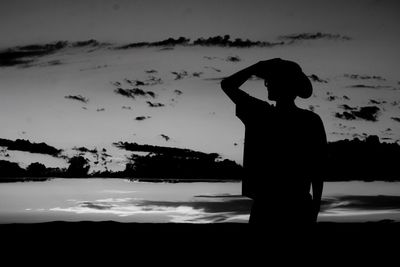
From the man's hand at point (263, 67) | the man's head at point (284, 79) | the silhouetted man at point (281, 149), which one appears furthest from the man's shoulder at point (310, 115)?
the man's hand at point (263, 67)

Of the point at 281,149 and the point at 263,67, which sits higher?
the point at 263,67

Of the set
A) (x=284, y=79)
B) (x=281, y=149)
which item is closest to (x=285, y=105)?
(x=284, y=79)

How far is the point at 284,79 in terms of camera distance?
228 centimetres

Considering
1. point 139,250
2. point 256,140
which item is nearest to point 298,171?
point 256,140

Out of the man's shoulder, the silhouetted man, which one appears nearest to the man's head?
the silhouetted man

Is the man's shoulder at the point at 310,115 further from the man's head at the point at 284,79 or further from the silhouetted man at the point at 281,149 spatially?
the man's head at the point at 284,79

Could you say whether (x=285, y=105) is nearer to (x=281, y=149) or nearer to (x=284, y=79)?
(x=284, y=79)

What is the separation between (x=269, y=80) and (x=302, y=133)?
34cm

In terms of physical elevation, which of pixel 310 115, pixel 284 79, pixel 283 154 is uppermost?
pixel 284 79

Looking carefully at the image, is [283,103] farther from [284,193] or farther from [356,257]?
[356,257]

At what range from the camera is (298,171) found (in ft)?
7.55

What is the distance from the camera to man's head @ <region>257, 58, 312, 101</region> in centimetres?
223

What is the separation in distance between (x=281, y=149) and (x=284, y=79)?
1.26 feet

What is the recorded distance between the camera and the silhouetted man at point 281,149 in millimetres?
2277
